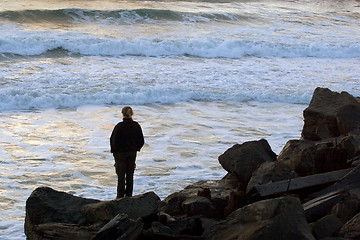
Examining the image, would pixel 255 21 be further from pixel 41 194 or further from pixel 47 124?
pixel 41 194

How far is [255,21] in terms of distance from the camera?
1347 inches

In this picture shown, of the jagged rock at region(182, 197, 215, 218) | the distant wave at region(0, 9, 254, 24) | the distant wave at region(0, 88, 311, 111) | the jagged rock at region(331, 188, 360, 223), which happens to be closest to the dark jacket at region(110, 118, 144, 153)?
the jagged rock at region(182, 197, 215, 218)

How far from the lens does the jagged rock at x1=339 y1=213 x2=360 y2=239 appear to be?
507 cm

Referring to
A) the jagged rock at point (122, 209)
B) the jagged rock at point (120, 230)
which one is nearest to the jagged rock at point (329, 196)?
the jagged rock at point (122, 209)

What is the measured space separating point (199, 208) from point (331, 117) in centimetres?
297

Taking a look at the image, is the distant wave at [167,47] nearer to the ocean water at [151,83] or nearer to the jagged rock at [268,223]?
the ocean water at [151,83]

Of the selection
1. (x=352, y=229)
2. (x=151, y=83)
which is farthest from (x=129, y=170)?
(x=151, y=83)

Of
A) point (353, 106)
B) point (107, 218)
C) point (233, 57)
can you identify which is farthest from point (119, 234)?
point (233, 57)

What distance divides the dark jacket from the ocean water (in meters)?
1.22

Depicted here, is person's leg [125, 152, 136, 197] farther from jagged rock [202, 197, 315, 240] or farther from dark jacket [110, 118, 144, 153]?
jagged rock [202, 197, 315, 240]

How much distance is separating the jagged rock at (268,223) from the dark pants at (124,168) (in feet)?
8.97

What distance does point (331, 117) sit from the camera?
8.45 metres

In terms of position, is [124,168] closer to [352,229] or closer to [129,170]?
[129,170]

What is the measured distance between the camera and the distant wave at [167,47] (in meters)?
23.9
